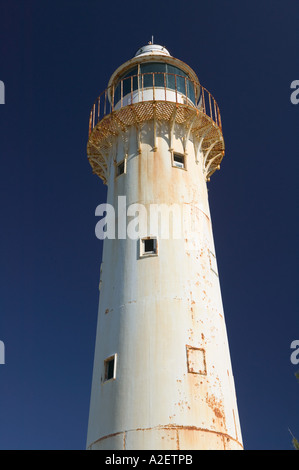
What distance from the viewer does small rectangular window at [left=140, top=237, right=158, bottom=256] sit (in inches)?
828

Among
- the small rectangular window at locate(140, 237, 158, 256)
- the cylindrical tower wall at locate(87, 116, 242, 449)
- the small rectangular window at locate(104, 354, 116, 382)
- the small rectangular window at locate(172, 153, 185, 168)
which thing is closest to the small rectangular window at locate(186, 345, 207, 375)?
the cylindrical tower wall at locate(87, 116, 242, 449)

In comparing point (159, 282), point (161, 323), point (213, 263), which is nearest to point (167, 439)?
point (161, 323)

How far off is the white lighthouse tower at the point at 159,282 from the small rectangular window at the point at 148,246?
1.7 inches

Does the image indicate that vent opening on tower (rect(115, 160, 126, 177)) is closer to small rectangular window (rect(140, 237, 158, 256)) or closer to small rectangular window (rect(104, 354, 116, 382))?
small rectangular window (rect(140, 237, 158, 256))

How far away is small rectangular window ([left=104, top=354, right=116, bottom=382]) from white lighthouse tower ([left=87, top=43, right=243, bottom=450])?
0.04 metres

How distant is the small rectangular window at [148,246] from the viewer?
69.0 ft

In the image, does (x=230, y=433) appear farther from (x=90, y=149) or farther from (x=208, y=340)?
(x=90, y=149)

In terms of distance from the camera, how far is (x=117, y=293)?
67.7 feet

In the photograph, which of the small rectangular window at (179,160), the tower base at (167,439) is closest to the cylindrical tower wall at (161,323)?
the tower base at (167,439)

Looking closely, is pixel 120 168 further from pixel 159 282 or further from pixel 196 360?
pixel 196 360

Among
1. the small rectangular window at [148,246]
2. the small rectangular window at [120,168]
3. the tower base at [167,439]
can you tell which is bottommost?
the tower base at [167,439]

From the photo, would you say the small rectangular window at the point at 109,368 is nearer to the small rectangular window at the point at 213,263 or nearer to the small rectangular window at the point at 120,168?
the small rectangular window at the point at 213,263
